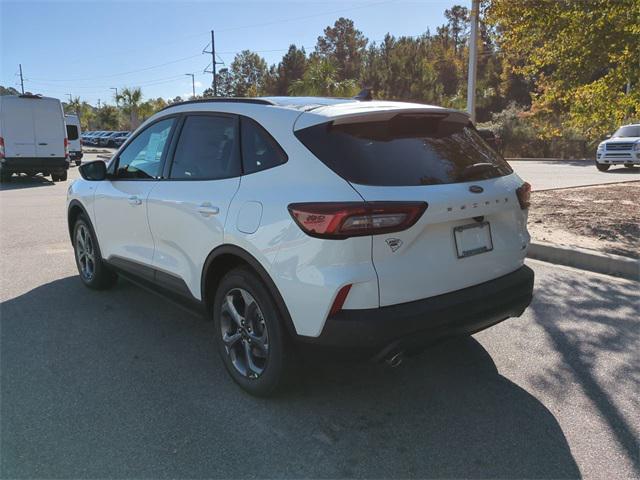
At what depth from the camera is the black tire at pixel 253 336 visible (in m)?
2.96

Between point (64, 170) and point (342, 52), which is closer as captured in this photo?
point (64, 170)

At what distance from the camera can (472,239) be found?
3.04 meters

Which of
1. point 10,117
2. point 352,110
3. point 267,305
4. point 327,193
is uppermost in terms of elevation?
point 10,117

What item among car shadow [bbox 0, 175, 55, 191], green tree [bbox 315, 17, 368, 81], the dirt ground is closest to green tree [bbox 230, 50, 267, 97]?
green tree [bbox 315, 17, 368, 81]

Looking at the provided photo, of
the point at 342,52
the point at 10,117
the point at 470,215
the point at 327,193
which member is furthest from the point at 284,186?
the point at 342,52

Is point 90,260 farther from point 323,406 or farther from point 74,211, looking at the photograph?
point 323,406

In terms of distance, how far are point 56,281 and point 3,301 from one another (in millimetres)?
710

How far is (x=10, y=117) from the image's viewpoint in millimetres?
A: 16484

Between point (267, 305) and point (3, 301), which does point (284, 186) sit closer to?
point (267, 305)

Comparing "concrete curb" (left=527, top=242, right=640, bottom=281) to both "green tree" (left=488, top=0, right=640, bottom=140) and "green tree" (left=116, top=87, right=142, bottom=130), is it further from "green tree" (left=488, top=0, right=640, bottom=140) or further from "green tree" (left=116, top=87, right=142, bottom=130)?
"green tree" (left=116, top=87, right=142, bottom=130)

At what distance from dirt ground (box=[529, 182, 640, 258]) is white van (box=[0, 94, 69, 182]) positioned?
14.7 metres

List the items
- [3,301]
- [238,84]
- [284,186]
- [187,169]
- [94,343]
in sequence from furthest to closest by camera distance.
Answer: [238,84] → [3,301] → [94,343] → [187,169] → [284,186]

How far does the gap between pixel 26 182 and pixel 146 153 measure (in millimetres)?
16040

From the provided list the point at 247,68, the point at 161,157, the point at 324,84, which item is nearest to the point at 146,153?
the point at 161,157
